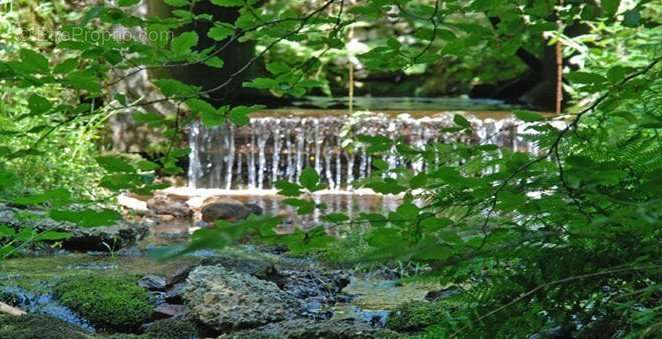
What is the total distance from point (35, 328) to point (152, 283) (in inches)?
53.2

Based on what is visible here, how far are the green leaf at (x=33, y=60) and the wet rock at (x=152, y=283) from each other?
8.35ft

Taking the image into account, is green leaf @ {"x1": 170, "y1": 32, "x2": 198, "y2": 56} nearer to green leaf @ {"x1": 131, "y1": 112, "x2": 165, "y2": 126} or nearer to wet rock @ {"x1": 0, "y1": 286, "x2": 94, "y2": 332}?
green leaf @ {"x1": 131, "y1": 112, "x2": 165, "y2": 126}

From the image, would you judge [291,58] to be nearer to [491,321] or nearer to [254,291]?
[254,291]

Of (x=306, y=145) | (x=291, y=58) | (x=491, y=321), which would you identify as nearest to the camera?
(x=491, y=321)

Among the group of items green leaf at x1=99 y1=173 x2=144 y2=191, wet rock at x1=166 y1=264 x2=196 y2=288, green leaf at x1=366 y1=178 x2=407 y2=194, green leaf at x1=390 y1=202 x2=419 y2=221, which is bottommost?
wet rock at x1=166 y1=264 x2=196 y2=288

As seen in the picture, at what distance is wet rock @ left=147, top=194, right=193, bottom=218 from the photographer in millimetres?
7353

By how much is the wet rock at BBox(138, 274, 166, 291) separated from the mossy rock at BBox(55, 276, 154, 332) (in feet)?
0.49

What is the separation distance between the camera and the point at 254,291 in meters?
3.53

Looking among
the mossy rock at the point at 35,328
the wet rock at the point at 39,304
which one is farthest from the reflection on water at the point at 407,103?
the mossy rock at the point at 35,328

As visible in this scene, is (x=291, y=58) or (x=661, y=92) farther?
(x=291, y=58)

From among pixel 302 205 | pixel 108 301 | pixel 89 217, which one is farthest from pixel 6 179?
pixel 108 301

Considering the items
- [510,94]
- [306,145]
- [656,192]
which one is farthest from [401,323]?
[510,94]

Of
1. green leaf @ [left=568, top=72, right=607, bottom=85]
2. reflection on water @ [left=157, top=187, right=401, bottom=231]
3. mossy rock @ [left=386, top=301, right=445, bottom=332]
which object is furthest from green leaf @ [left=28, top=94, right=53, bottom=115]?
reflection on water @ [left=157, top=187, right=401, bottom=231]

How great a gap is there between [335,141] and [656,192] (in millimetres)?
7835
